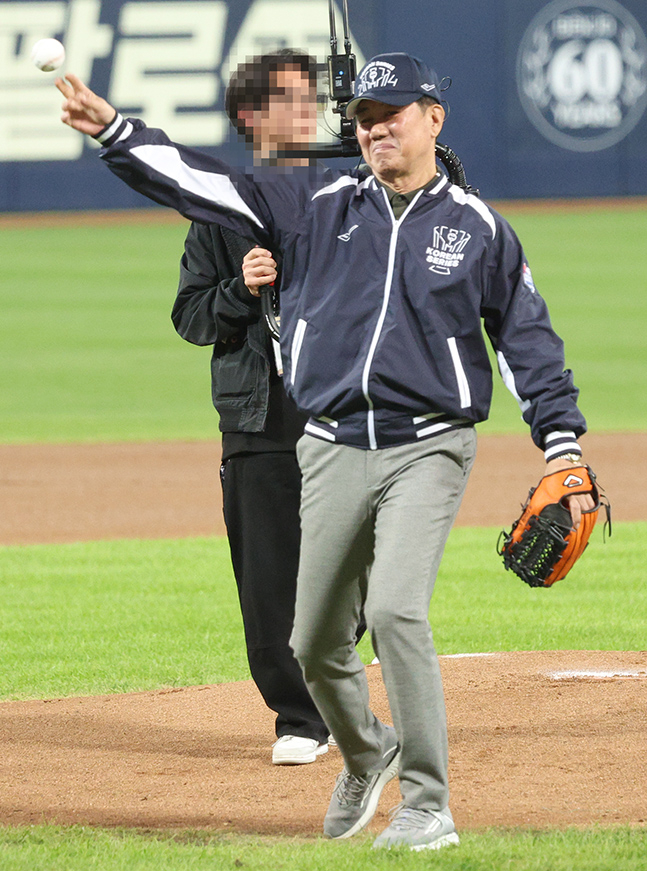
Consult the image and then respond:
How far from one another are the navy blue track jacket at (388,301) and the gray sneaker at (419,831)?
0.98 m

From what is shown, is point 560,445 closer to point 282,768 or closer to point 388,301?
point 388,301

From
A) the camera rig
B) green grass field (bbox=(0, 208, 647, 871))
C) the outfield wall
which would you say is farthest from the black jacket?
the outfield wall

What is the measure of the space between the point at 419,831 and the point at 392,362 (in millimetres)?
1222

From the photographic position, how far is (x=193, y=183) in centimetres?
370

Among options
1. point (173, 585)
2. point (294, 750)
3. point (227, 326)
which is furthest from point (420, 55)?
point (294, 750)

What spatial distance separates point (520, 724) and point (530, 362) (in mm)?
1869

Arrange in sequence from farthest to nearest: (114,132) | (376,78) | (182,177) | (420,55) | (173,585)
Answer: (420,55) < (173,585) < (376,78) < (182,177) < (114,132)

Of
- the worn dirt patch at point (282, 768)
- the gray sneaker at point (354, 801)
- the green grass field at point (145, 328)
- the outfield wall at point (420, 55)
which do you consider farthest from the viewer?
the outfield wall at point (420, 55)

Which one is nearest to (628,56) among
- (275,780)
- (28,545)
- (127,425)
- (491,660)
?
(127,425)

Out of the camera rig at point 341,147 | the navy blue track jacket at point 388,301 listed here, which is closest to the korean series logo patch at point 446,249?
the navy blue track jacket at point 388,301

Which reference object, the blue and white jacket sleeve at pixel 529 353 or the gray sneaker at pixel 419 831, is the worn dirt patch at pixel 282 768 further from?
the blue and white jacket sleeve at pixel 529 353

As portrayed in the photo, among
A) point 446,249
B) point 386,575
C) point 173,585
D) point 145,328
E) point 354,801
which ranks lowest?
point 145,328

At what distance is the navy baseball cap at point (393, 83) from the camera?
3744 millimetres

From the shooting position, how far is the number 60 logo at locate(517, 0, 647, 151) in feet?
88.1
